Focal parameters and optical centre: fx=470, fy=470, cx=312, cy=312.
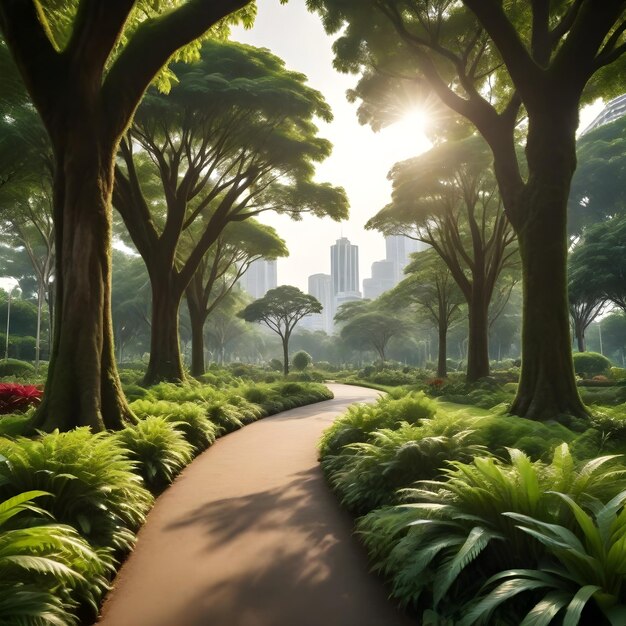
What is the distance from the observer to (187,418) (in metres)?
9.28

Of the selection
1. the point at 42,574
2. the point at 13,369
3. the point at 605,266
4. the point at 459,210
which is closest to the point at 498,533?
the point at 42,574

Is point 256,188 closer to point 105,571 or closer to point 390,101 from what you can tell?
point 390,101

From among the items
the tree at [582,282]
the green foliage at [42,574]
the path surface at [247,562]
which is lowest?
the path surface at [247,562]

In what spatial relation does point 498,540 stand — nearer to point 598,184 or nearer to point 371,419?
point 371,419

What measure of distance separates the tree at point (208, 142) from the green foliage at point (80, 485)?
A: 12121 millimetres

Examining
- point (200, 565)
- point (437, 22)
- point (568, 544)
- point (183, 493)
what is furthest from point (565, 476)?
point (437, 22)

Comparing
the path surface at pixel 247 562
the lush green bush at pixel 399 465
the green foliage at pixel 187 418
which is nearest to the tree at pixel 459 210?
the green foliage at pixel 187 418

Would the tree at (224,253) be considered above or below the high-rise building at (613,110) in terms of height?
below

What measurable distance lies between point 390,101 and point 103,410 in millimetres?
12359

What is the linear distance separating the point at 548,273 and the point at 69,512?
866 cm

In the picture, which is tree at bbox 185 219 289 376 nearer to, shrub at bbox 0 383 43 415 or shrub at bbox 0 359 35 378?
shrub at bbox 0 359 35 378

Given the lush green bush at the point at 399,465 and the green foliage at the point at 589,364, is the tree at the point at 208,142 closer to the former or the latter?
the lush green bush at the point at 399,465

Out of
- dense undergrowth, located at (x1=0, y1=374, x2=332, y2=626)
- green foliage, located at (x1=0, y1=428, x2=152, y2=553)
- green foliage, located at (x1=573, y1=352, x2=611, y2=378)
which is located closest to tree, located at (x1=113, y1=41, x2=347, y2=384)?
dense undergrowth, located at (x1=0, y1=374, x2=332, y2=626)

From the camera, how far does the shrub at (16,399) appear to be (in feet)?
37.3
